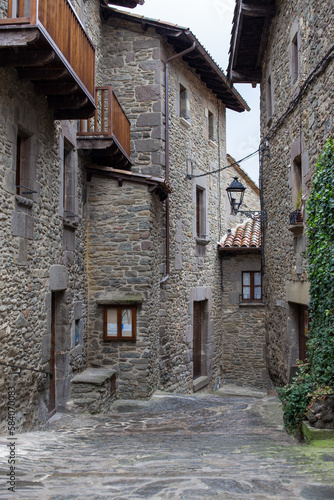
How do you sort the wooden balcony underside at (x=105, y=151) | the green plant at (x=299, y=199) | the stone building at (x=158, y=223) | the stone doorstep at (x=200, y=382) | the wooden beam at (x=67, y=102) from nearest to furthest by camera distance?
1. the wooden beam at (x=67, y=102)
2. the green plant at (x=299, y=199)
3. the wooden balcony underside at (x=105, y=151)
4. the stone building at (x=158, y=223)
5. the stone doorstep at (x=200, y=382)

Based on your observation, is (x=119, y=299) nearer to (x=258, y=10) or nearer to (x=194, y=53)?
(x=258, y=10)

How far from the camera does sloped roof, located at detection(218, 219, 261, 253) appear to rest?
13625mm

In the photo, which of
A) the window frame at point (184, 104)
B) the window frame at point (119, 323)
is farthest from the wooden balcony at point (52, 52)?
the window frame at point (184, 104)

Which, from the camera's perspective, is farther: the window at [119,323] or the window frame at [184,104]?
the window frame at [184,104]

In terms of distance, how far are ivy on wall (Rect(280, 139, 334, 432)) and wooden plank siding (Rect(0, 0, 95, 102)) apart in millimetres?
3160

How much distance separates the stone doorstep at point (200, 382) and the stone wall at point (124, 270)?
2.60m

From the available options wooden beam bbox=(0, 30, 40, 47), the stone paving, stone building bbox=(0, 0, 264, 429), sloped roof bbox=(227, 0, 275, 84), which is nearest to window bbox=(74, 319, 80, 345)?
stone building bbox=(0, 0, 264, 429)

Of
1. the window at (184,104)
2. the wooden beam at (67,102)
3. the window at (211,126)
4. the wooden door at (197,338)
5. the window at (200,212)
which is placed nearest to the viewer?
the wooden beam at (67,102)

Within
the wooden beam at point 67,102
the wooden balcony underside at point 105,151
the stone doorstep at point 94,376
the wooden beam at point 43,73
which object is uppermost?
the wooden beam at point 67,102

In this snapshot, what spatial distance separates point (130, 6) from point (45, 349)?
8085 mm

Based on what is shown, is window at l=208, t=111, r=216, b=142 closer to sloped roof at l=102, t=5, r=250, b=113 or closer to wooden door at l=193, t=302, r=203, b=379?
sloped roof at l=102, t=5, r=250, b=113

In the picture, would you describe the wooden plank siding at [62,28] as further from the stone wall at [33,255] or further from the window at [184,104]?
the window at [184,104]

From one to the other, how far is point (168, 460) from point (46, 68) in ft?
14.0

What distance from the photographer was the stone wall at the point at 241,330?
13.7 m
